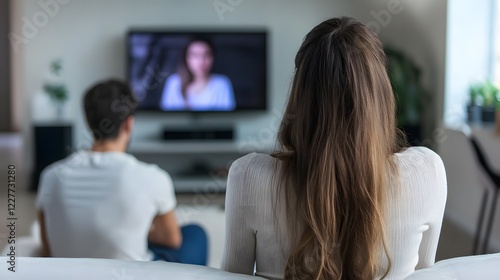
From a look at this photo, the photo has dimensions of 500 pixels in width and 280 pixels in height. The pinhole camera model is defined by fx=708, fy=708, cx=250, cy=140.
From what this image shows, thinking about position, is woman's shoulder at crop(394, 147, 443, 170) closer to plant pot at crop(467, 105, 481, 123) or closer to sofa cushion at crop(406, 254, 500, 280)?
sofa cushion at crop(406, 254, 500, 280)

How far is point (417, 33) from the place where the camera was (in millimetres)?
6934

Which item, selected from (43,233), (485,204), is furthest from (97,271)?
(485,204)

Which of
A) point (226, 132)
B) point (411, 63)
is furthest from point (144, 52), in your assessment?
point (411, 63)

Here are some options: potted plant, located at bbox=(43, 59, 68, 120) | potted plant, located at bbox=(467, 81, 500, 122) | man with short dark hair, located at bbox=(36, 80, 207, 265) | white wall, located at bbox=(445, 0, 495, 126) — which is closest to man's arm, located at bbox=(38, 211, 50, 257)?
man with short dark hair, located at bbox=(36, 80, 207, 265)

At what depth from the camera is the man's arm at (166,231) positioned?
2.57m

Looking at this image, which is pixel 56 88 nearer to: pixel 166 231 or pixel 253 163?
pixel 166 231

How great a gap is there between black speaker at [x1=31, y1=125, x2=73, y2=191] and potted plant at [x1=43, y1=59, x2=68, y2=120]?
0.22m

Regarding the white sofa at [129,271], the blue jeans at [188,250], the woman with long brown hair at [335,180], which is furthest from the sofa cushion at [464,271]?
the blue jeans at [188,250]

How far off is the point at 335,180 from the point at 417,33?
585 cm

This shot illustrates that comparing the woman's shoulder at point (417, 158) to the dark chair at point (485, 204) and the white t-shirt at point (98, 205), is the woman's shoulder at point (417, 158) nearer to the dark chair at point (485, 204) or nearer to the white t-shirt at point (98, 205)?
the white t-shirt at point (98, 205)

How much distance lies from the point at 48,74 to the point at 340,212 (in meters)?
A: 6.05

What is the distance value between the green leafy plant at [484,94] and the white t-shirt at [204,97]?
2.42 metres

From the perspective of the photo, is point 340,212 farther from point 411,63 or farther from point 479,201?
point 411,63

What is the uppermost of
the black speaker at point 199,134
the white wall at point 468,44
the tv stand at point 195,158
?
the white wall at point 468,44
